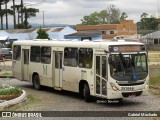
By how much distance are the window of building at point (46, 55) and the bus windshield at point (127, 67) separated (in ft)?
17.4

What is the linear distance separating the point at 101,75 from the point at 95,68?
1.78 feet

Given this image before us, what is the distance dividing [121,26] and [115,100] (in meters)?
85.5

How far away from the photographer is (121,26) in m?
102

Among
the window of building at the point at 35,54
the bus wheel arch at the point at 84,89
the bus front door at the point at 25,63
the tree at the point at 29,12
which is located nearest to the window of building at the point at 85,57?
the bus wheel arch at the point at 84,89

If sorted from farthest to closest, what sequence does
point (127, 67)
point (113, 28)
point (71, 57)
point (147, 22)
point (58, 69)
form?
point (147, 22) → point (113, 28) → point (58, 69) → point (71, 57) → point (127, 67)

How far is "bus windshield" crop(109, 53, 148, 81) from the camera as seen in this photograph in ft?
53.3

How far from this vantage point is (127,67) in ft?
53.8

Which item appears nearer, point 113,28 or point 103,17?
point 113,28

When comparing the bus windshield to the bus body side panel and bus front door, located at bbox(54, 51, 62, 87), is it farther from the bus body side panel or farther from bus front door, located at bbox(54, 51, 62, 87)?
bus front door, located at bbox(54, 51, 62, 87)

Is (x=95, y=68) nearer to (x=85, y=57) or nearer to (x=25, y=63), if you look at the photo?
(x=85, y=57)

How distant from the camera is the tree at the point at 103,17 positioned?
150m

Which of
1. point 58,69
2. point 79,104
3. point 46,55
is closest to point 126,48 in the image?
point 79,104

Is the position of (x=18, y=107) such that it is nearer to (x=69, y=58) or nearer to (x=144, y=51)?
(x=69, y=58)

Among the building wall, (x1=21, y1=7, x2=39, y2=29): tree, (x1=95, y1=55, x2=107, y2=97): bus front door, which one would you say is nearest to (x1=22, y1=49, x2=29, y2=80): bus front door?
(x1=95, y1=55, x2=107, y2=97): bus front door
